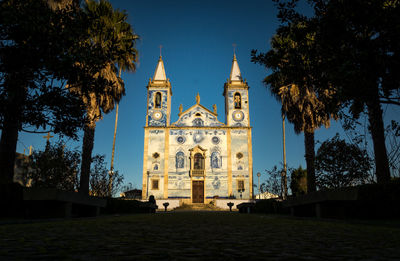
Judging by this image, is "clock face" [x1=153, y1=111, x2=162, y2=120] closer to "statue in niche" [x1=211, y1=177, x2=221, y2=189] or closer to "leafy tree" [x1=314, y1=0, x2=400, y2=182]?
"statue in niche" [x1=211, y1=177, x2=221, y2=189]

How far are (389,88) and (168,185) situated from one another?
2976 centimetres

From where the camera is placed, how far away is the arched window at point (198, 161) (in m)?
35.1

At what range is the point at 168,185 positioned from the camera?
3412cm

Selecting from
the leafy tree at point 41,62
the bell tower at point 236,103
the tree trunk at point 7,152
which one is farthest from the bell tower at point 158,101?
the leafy tree at point 41,62

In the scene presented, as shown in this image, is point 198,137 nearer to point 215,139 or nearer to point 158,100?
point 215,139

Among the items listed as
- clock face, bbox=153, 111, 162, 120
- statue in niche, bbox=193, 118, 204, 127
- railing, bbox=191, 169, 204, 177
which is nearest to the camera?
railing, bbox=191, 169, 204, 177

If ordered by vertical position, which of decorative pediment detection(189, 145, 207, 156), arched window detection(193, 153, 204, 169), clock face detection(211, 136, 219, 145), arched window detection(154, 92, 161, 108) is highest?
arched window detection(154, 92, 161, 108)

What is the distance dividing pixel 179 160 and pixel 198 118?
5.52 meters

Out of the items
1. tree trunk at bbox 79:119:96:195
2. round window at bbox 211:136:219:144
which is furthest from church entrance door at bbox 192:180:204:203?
tree trunk at bbox 79:119:96:195

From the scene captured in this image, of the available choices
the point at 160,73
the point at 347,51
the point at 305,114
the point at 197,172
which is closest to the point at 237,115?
the point at 197,172

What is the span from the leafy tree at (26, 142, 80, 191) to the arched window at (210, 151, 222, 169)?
17.8 meters

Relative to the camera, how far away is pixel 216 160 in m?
35.4

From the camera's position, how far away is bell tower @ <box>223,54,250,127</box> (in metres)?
36.8

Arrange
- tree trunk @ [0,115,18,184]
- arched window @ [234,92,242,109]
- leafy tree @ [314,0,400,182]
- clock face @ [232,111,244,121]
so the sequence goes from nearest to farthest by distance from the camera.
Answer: leafy tree @ [314,0,400,182] < tree trunk @ [0,115,18,184] < clock face @ [232,111,244,121] < arched window @ [234,92,242,109]
